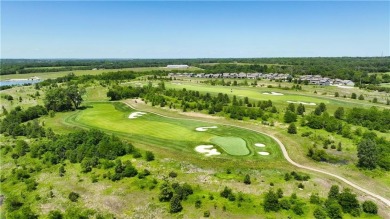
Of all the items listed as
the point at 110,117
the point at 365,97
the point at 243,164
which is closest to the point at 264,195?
the point at 243,164

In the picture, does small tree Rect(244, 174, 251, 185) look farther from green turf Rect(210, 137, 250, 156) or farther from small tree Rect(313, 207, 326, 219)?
green turf Rect(210, 137, 250, 156)

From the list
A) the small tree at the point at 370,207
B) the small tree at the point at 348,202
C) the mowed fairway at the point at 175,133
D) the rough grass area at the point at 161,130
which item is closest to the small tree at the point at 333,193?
the small tree at the point at 348,202

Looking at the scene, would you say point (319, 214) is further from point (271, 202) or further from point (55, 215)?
point (55, 215)

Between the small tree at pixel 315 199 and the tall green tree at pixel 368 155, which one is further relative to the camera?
the tall green tree at pixel 368 155

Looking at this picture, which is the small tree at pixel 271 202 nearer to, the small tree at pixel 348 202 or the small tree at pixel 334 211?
the small tree at pixel 334 211

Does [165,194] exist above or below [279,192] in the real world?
below

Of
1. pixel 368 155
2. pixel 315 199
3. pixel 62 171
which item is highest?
pixel 368 155

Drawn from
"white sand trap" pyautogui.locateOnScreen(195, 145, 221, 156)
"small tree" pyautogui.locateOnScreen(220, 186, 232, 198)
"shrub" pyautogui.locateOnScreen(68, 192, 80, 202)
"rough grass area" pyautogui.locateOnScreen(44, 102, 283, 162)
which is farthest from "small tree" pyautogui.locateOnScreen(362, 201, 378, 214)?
"shrub" pyautogui.locateOnScreen(68, 192, 80, 202)

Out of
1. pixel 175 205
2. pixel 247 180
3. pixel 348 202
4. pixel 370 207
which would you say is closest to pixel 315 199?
pixel 348 202
